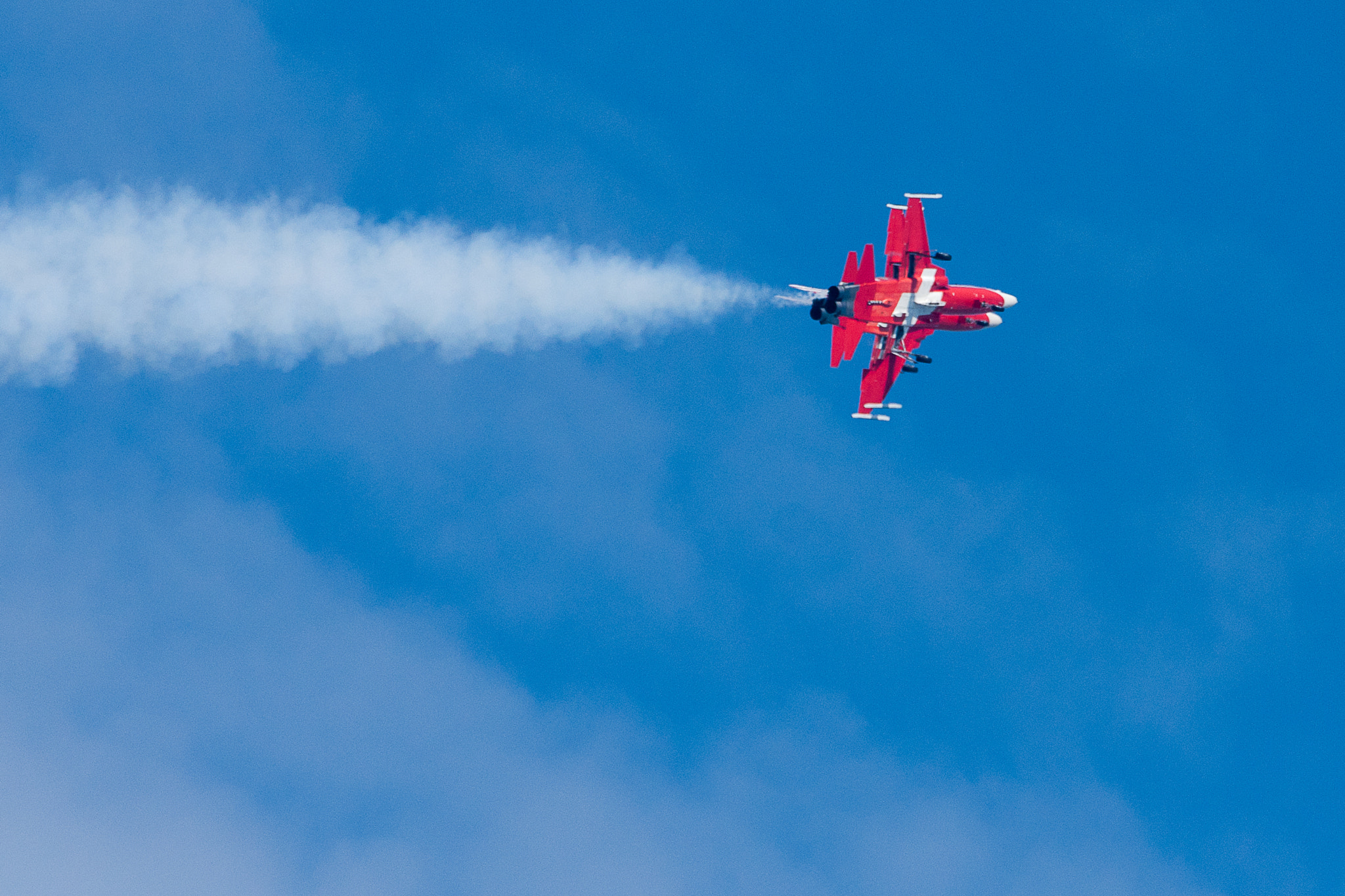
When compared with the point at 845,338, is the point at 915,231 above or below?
above

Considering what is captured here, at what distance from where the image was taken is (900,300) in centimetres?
6712

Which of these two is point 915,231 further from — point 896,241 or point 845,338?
point 845,338

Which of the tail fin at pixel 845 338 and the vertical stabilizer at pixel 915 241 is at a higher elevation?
the vertical stabilizer at pixel 915 241

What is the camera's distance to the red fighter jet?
66312 millimetres

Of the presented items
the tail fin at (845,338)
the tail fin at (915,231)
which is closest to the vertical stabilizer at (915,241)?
the tail fin at (915,231)

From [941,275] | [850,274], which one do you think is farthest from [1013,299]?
[850,274]

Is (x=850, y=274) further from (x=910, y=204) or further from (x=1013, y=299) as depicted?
(x=1013, y=299)

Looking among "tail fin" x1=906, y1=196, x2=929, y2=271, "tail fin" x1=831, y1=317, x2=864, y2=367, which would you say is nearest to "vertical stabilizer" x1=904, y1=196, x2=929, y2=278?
"tail fin" x1=906, y1=196, x2=929, y2=271

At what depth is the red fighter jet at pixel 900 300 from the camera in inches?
2611

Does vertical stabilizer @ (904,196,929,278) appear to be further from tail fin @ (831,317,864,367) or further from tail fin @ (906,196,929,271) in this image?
tail fin @ (831,317,864,367)

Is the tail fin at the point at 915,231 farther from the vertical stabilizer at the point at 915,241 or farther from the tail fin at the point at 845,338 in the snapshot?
the tail fin at the point at 845,338

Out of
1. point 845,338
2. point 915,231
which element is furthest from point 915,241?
point 845,338

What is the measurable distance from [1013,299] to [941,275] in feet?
15.2

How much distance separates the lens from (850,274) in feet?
219
